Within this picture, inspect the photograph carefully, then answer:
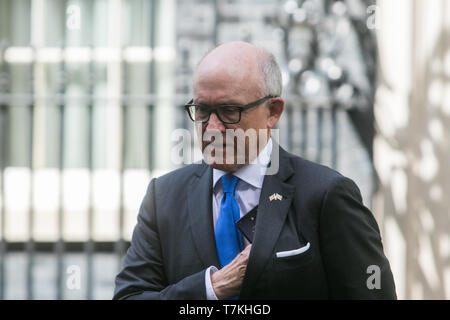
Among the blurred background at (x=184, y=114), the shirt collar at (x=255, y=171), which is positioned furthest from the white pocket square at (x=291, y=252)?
the blurred background at (x=184, y=114)

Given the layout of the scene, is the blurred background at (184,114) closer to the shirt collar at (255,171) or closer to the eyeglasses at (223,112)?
the shirt collar at (255,171)

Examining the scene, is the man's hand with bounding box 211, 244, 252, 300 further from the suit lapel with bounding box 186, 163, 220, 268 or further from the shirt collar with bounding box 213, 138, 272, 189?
the shirt collar with bounding box 213, 138, 272, 189

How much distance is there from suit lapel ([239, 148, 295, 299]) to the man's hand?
0.02 metres

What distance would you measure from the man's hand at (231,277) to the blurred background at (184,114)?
2.49m

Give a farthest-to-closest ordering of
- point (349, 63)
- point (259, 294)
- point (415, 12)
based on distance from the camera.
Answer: point (349, 63)
point (415, 12)
point (259, 294)

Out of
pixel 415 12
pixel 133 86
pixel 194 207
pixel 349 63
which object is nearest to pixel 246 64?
pixel 194 207

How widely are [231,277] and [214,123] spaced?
1.51ft

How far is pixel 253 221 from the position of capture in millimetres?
2066

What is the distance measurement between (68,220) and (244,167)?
19.5 feet

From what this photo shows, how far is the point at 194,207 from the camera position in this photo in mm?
2133

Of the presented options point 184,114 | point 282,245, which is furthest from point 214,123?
point 184,114

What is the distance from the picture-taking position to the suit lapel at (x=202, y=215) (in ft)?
6.73

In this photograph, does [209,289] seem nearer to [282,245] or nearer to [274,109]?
[282,245]
